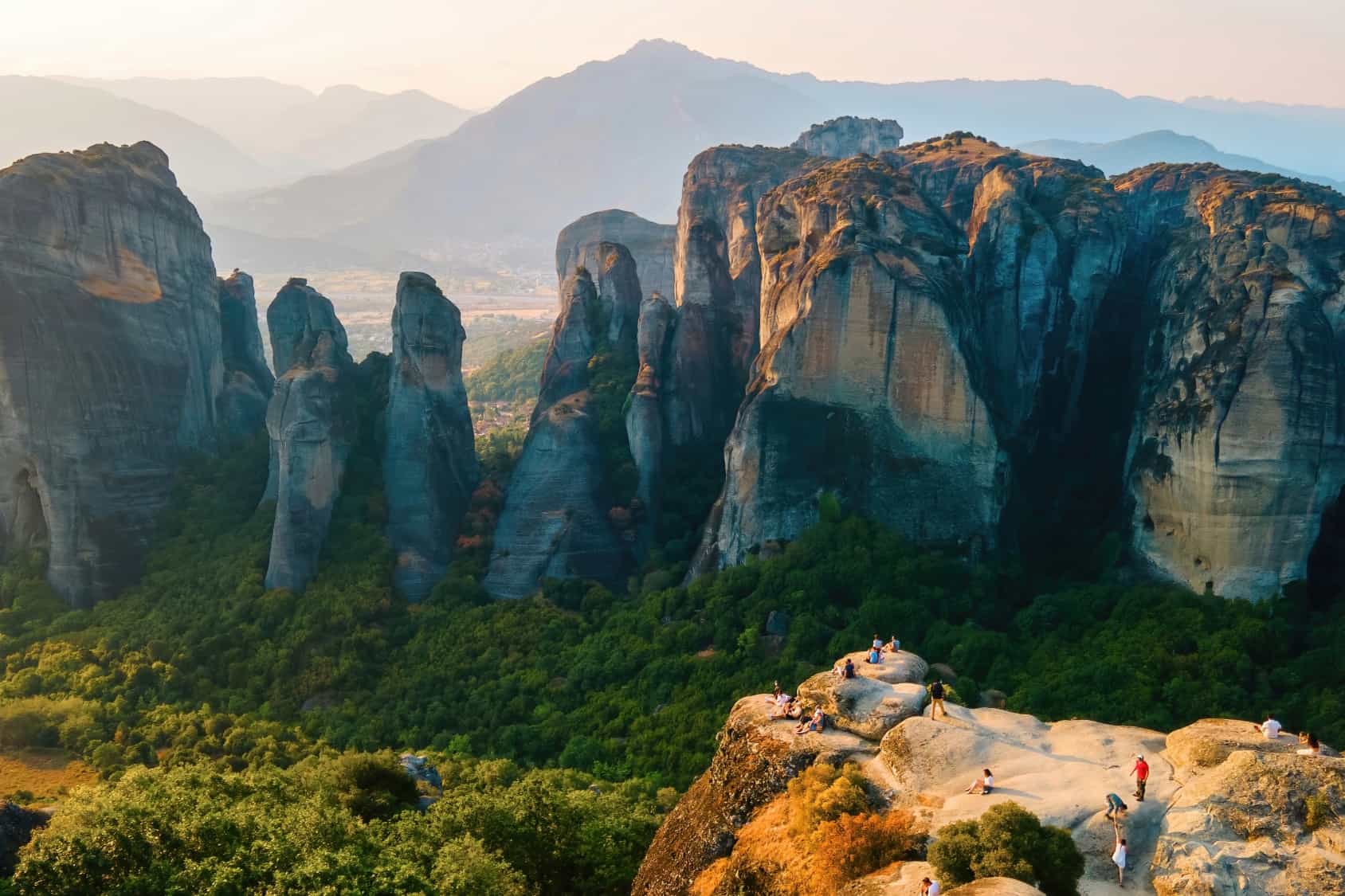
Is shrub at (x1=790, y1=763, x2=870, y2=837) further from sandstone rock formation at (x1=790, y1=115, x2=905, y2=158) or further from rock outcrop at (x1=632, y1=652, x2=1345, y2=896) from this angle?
sandstone rock formation at (x1=790, y1=115, x2=905, y2=158)

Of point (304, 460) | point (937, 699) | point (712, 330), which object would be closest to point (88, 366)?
point (304, 460)

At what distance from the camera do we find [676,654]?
2986 cm

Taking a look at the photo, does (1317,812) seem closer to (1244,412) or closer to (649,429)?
(1244,412)

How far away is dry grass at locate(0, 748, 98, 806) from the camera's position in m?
25.2

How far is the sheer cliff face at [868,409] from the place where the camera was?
30.0 m

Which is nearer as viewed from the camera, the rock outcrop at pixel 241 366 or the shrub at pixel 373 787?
the shrub at pixel 373 787

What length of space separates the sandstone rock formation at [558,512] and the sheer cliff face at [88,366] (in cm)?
1449

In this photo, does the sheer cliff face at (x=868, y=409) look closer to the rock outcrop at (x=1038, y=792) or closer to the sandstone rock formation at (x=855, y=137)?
the rock outcrop at (x=1038, y=792)

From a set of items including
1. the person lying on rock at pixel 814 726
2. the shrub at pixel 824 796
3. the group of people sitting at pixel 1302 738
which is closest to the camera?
the group of people sitting at pixel 1302 738

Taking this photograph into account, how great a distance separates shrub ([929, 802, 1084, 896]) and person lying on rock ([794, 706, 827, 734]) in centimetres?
409

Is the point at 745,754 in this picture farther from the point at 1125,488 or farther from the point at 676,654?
the point at 1125,488

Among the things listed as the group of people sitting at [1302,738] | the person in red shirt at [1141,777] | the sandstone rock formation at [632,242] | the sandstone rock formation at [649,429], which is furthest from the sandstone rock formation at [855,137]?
the person in red shirt at [1141,777]

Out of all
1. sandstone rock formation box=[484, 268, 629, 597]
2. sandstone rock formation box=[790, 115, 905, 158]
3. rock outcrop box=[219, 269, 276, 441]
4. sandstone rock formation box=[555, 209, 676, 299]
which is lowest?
sandstone rock formation box=[484, 268, 629, 597]

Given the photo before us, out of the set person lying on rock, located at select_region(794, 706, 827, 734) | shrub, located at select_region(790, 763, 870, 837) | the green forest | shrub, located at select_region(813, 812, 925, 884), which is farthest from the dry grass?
shrub, located at select_region(813, 812, 925, 884)
